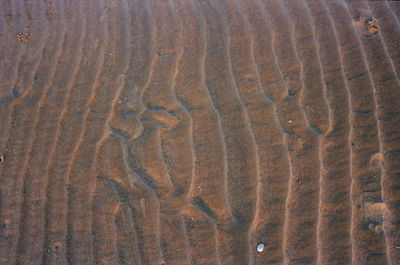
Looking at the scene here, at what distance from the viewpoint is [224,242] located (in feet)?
6.55

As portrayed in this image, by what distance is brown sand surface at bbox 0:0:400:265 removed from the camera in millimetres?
1999

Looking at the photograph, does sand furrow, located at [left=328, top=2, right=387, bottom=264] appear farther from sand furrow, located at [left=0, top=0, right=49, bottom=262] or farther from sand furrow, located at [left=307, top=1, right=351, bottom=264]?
sand furrow, located at [left=0, top=0, right=49, bottom=262]

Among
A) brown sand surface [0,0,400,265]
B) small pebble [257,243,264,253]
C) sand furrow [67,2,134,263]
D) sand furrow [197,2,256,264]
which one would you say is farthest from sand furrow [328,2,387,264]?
sand furrow [67,2,134,263]

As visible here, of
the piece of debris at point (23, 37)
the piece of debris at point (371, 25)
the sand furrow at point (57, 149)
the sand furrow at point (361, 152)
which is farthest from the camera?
the piece of debris at point (23, 37)

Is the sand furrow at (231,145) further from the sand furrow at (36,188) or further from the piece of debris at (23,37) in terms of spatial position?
the piece of debris at (23,37)

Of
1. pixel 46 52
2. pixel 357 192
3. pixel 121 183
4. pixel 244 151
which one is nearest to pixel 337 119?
pixel 357 192

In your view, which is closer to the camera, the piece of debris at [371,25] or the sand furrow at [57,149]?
the sand furrow at [57,149]

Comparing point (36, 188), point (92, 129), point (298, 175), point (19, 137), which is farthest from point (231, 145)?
point (19, 137)

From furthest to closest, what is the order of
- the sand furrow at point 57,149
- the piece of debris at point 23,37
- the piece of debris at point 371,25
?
the piece of debris at point 23,37, the piece of debris at point 371,25, the sand furrow at point 57,149

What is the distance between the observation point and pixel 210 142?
223 centimetres

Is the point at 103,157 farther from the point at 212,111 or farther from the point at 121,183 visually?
the point at 212,111

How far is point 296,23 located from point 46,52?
8.22ft

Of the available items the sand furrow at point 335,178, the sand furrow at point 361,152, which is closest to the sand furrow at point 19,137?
the sand furrow at point 335,178

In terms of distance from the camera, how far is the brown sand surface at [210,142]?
200 centimetres
